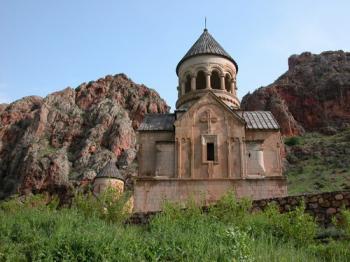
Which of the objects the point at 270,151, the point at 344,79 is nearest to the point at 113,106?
the point at 344,79

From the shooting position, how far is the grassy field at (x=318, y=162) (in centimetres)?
3003

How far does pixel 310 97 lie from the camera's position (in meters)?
49.7

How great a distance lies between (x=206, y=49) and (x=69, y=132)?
3028 centimetres

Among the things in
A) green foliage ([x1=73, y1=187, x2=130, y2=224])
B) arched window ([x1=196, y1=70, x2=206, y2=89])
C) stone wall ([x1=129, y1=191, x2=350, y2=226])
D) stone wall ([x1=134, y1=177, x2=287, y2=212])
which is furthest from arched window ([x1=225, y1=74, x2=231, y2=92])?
stone wall ([x1=129, y1=191, x2=350, y2=226])

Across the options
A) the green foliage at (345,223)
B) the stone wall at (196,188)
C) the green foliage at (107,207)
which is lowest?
the green foliage at (345,223)

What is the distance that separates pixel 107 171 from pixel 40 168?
23914mm

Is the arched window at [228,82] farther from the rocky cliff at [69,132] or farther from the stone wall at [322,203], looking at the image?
the rocky cliff at [69,132]

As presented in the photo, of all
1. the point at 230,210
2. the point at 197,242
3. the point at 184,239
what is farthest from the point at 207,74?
the point at 197,242

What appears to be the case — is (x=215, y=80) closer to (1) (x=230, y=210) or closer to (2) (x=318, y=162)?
(1) (x=230, y=210)

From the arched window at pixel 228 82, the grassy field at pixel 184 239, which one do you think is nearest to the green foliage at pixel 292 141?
the arched window at pixel 228 82

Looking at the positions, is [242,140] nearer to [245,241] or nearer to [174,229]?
[174,229]

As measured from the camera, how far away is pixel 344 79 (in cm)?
4856

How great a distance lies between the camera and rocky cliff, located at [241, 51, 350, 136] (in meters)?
47.0

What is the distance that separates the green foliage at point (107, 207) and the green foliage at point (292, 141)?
36.5m
